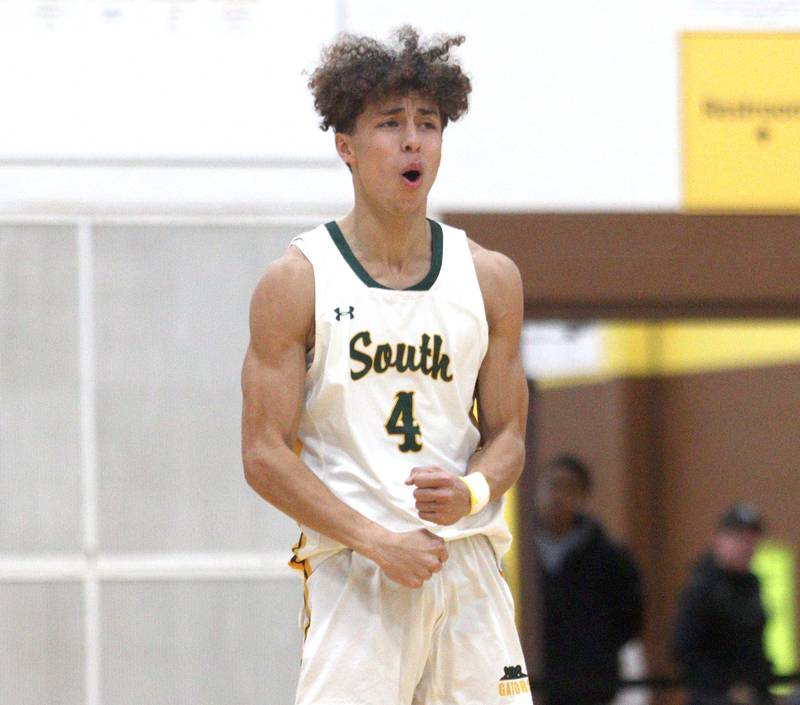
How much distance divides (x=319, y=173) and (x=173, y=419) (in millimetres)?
979

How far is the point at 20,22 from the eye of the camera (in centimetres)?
517

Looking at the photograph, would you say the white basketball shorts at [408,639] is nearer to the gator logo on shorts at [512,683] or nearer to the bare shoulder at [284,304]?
the gator logo on shorts at [512,683]

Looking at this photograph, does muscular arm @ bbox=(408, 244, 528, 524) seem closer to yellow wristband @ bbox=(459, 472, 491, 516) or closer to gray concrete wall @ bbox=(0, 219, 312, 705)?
yellow wristband @ bbox=(459, 472, 491, 516)

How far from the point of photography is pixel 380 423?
3.18m

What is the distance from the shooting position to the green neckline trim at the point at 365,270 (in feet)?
10.6

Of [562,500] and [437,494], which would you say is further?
[562,500]

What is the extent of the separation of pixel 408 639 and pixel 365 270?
79 cm

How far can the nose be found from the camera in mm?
3152

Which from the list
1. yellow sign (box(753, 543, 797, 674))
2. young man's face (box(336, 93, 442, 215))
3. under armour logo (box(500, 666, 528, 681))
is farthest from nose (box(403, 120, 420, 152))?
yellow sign (box(753, 543, 797, 674))

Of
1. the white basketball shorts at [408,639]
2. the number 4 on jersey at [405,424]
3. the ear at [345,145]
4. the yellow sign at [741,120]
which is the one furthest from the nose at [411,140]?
the yellow sign at [741,120]

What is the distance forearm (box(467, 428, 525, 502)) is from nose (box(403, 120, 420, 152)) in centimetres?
65

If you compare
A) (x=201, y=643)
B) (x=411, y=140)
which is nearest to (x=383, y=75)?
(x=411, y=140)

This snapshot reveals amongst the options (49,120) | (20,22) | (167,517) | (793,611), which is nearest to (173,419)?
(167,517)

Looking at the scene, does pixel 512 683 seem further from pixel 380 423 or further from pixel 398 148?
pixel 398 148
